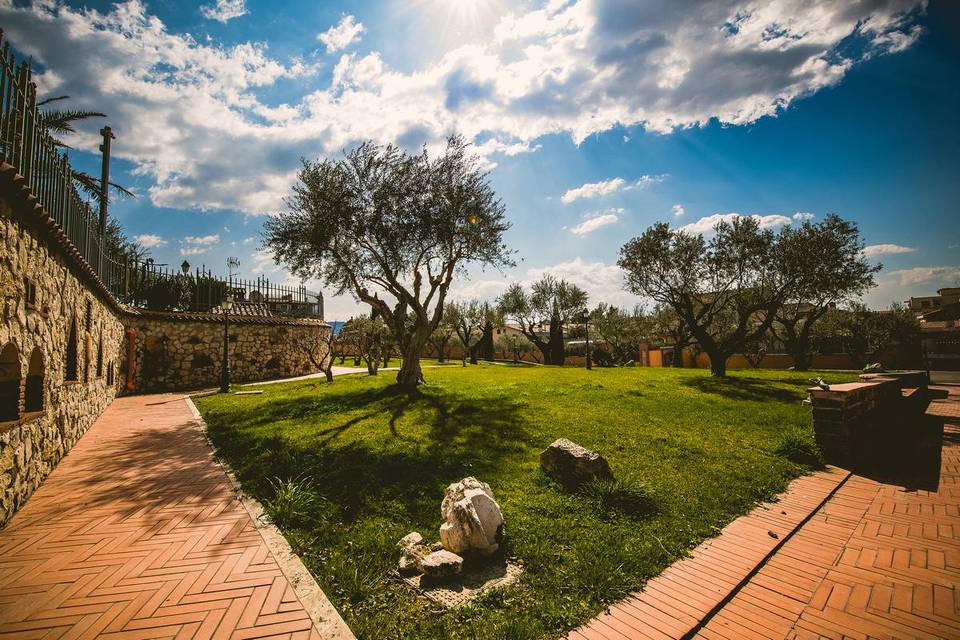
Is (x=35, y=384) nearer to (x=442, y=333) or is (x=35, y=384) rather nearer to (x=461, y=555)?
(x=461, y=555)

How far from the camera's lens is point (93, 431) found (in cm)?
852

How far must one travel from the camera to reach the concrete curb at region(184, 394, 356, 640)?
2.65m

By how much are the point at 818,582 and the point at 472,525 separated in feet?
9.89

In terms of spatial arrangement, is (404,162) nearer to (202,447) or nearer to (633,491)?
(202,447)

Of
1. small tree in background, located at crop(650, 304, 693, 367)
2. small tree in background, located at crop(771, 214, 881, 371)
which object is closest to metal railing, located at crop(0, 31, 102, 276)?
small tree in background, located at crop(771, 214, 881, 371)

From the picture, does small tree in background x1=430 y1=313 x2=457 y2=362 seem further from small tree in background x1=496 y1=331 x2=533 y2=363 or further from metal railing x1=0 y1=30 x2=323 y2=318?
metal railing x1=0 y1=30 x2=323 y2=318

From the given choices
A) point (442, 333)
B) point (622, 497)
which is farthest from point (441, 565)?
point (442, 333)

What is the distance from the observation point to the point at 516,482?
537 cm

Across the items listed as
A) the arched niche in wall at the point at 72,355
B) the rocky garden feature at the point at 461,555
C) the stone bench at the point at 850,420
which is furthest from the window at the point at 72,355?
the stone bench at the point at 850,420

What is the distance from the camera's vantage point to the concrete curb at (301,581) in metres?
2.65

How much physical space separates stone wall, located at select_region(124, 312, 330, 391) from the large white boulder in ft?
48.9

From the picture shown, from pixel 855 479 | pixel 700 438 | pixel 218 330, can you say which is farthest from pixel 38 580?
pixel 218 330

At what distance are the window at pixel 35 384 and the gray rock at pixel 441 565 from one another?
6042 mm

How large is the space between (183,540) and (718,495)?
6.25 m
